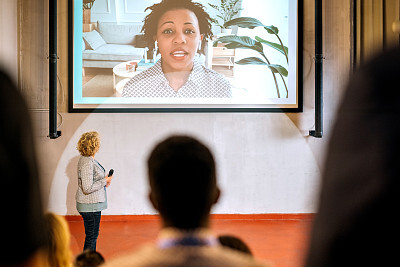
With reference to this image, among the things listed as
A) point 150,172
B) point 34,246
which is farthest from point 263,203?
point 34,246

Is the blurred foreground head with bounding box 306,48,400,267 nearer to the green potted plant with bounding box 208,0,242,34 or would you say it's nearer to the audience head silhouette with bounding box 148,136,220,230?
→ the audience head silhouette with bounding box 148,136,220,230

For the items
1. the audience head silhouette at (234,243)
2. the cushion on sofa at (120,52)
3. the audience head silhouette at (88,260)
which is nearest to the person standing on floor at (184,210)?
the audience head silhouette at (234,243)

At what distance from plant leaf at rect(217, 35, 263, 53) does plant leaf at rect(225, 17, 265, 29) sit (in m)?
0.16

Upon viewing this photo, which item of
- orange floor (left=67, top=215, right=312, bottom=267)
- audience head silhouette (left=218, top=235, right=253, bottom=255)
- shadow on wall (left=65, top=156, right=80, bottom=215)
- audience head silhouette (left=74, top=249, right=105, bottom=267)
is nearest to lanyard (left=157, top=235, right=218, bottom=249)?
audience head silhouette (left=218, top=235, right=253, bottom=255)

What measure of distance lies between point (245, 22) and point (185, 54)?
92 centimetres

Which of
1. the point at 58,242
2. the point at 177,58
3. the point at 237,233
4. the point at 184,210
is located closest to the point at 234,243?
the point at 184,210

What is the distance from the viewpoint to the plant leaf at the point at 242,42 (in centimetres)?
584

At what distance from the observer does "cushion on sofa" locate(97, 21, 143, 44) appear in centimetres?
577

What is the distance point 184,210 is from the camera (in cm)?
96

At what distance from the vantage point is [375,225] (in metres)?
0.41

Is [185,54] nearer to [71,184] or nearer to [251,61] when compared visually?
[251,61]

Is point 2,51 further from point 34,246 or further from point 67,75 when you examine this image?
point 34,246

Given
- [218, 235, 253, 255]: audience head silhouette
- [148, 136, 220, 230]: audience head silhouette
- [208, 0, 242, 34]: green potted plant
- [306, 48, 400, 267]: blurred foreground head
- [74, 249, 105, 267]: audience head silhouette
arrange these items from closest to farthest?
[306, 48, 400, 267]: blurred foreground head
[148, 136, 220, 230]: audience head silhouette
[218, 235, 253, 255]: audience head silhouette
[74, 249, 105, 267]: audience head silhouette
[208, 0, 242, 34]: green potted plant

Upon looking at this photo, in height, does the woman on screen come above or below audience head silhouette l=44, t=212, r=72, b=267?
above
